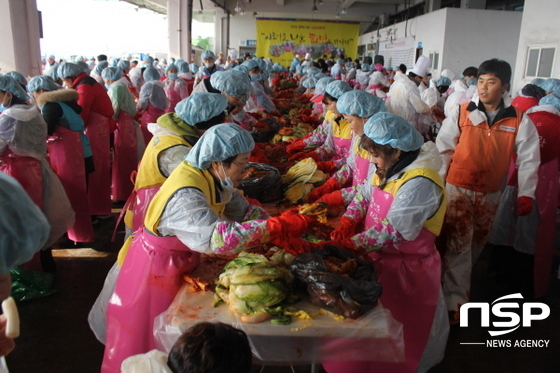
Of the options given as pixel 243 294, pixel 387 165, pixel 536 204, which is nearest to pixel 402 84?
pixel 536 204

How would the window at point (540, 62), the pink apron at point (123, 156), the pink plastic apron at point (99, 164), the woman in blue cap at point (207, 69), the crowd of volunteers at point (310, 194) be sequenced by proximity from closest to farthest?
the crowd of volunteers at point (310, 194), the pink plastic apron at point (99, 164), the pink apron at point (123, 156), the window at point (540, 62), the woman in blue cap at point (207, 69)

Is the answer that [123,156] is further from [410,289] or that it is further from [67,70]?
[410,289]

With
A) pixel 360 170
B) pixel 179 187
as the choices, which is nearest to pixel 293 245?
pixel 179 187

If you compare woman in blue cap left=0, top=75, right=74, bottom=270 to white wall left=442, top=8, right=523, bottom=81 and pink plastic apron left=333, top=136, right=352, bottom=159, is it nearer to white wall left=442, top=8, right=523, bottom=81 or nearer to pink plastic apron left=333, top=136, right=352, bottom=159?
pink plastic apron left=333, top=136, right=352, bottom=159

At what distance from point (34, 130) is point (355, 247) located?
278 cm

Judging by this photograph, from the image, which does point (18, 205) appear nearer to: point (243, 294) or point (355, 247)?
point (243, 294)

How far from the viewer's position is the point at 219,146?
6.90 ft

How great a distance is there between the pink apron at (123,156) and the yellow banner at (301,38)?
18.9 meters

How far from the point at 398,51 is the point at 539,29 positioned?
12.0m

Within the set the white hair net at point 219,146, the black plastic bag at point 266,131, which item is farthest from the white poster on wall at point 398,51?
the white hair net at point 219,146

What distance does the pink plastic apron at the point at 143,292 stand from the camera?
218 cm

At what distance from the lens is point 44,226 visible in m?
1.36

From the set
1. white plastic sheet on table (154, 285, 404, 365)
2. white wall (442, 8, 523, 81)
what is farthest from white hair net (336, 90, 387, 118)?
white wall (442, 8, 523, 81)

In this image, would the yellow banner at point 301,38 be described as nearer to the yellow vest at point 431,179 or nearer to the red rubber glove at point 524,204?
the red rubber glove at point 524,204
